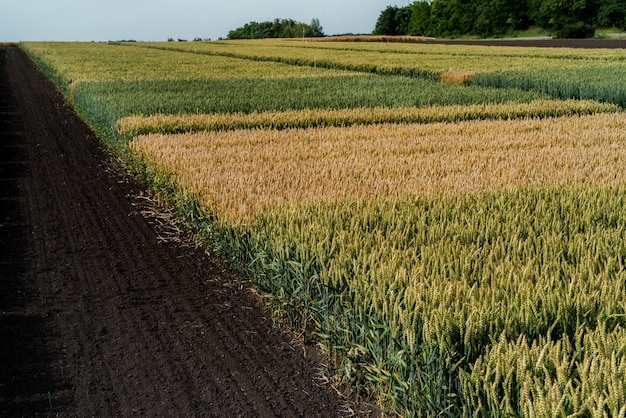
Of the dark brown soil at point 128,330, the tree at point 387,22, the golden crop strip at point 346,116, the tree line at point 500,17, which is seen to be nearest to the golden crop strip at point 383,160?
the dark brown soil at point 128,330

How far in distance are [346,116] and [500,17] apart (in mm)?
71485

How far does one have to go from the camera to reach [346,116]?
1220cm

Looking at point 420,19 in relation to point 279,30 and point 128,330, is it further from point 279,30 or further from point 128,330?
point 128,330

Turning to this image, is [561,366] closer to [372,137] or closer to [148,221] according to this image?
[148,221]

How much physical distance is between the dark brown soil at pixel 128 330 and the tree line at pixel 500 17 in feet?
204

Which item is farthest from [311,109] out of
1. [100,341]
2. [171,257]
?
[100,341]

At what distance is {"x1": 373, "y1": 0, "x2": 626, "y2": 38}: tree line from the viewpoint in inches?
2707

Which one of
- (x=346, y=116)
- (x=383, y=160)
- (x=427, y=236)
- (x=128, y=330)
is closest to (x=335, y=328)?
(x=427, y=236)

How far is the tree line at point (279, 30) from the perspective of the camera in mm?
92750

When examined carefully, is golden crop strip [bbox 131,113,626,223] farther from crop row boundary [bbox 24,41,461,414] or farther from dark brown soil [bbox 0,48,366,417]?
dark brown soil [bbox 0,48,366,417]

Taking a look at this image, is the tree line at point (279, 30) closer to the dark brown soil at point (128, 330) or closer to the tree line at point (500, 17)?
the tree line at point (500, 17)

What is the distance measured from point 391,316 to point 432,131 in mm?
7511

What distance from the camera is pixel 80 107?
53.2 ft

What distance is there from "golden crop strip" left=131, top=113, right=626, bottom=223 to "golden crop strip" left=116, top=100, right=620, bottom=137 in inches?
41.0
